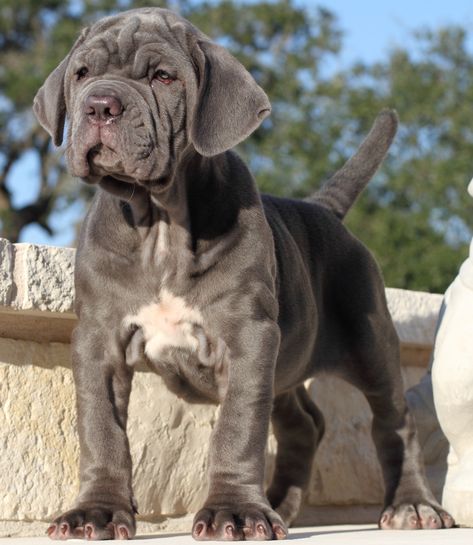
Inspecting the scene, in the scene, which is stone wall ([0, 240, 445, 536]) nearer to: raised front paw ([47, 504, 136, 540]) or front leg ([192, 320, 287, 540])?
raised front paw ([47, 504, 136, 540])

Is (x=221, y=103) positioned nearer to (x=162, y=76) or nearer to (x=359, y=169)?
(x=162, y=76)

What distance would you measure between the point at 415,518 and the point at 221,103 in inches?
70.1

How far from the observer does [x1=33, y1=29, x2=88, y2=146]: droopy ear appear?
4234 mm

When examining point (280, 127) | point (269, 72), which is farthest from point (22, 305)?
point (269, 72)

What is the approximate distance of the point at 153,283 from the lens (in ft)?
13.4

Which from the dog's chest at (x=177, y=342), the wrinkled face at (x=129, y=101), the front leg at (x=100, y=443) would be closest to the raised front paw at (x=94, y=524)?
the front leg at (x=100, y=443)

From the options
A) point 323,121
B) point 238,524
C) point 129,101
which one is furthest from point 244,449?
point 323,121

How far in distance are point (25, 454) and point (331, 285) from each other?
59.5 inches

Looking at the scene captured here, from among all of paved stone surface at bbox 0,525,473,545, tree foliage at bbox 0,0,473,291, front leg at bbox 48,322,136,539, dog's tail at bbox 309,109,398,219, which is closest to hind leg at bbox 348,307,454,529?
paved stone surface at bbox 0,525,473,545

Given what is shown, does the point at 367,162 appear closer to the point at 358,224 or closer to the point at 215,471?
the point at 215,471

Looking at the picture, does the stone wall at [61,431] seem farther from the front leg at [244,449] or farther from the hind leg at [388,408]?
the front leg at [244,449]

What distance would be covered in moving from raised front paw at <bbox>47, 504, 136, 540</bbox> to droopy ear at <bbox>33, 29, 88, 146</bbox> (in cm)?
132

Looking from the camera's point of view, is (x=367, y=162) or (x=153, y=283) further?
(x=367, y=162)

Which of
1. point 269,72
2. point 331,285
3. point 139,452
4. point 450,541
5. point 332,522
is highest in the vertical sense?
point 450,541
